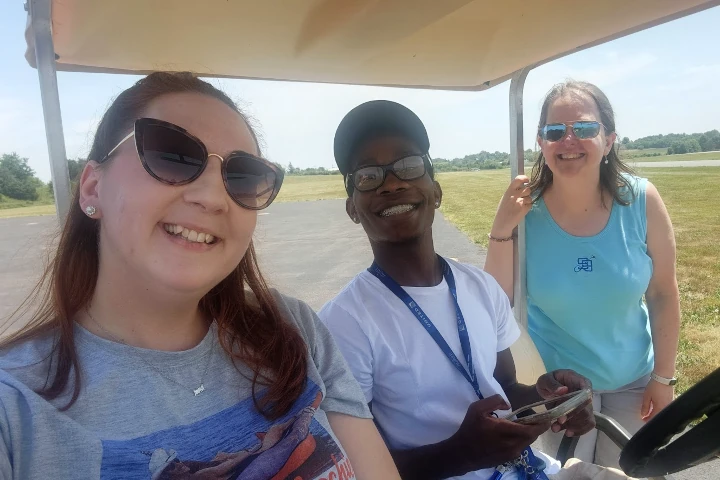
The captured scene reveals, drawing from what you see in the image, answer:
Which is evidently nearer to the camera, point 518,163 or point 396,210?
point 396,210

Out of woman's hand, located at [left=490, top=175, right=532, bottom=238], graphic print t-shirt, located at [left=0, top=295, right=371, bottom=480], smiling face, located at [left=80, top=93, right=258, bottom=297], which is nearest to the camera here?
graphic print t-shirt, located at [left=0, top=295, right=371, bottom=480]

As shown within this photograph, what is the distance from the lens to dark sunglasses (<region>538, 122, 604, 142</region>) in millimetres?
2350

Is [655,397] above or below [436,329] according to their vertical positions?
below

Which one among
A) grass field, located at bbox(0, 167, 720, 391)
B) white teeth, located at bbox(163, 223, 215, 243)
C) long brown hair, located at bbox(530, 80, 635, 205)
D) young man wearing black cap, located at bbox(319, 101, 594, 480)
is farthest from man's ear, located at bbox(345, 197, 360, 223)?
long brown hair, located at bbox(530, 80, 635, 205)

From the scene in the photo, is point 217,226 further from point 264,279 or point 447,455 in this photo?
point 447,455

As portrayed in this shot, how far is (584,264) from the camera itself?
2.42m

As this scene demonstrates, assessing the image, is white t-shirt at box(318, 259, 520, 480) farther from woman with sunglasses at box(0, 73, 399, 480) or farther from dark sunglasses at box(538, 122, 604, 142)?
dark sunglasses at box(538, 122, 604, 142)

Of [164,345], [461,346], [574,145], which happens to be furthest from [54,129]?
[574,145]

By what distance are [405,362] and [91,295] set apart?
91cm

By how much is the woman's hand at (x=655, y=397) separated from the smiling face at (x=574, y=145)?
3.25ft

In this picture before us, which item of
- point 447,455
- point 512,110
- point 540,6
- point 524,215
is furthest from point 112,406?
point 512,110

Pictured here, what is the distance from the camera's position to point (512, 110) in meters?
2.69

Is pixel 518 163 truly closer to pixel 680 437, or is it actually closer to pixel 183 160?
pixel 680 437

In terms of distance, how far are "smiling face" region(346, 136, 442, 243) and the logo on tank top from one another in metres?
0.96
